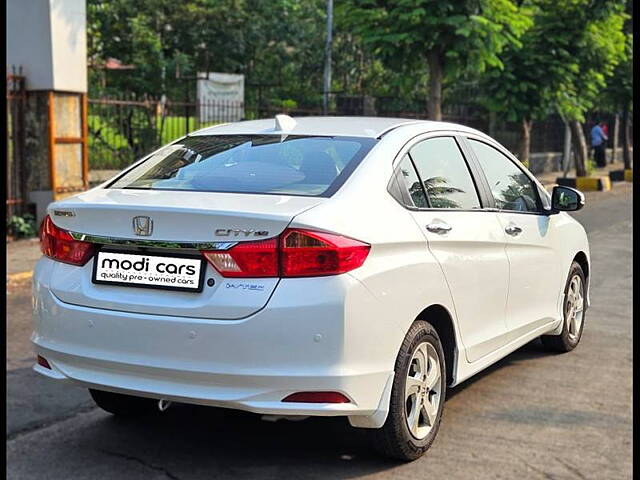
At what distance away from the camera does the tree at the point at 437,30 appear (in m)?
14.6

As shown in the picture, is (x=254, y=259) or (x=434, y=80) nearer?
(x=254, y=259)

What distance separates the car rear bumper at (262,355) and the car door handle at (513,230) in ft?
5.22

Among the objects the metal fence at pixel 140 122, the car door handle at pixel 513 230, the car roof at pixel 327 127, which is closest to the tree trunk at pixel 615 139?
the metal fence at pixel 140 122

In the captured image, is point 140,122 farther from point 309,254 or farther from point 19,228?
point 309,254

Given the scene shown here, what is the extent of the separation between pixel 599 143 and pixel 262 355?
3000 cm

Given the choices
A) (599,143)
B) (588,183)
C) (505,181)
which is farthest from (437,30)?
(599,143)

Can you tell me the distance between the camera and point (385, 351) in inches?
152

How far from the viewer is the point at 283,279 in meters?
3.65

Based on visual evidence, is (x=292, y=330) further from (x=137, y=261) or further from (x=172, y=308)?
(x=137, y=261)

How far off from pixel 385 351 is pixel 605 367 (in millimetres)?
2645

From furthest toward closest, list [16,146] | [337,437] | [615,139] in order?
[615,139], [16,146], [337,437]

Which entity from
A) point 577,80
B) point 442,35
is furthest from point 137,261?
point 577,80

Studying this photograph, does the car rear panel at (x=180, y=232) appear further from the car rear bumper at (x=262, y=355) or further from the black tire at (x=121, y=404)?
the black tire at (x=121, y=404)

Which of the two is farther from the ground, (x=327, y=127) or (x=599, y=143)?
(x=327, y=127)
